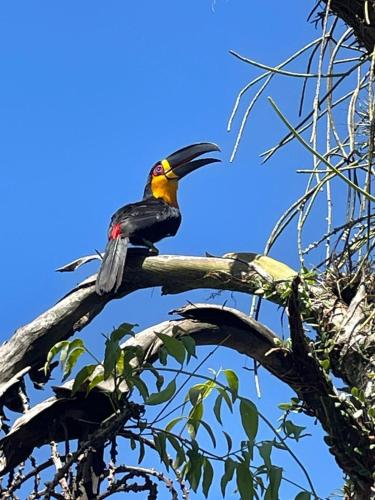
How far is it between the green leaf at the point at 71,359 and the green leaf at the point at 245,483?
15.7 inches

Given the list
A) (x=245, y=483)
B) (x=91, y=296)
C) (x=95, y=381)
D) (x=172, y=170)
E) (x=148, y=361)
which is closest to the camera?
(x=245, y=483)

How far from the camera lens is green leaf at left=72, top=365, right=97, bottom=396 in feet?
6.86

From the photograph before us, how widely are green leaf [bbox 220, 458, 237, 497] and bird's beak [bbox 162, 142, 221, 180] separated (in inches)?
139

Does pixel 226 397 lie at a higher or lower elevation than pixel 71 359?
lower

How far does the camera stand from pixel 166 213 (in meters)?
4.70

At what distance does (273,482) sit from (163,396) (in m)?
0.23

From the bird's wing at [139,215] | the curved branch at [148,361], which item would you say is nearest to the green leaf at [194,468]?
the curved branch at [148,361]

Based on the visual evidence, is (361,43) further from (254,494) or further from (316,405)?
(254,494)

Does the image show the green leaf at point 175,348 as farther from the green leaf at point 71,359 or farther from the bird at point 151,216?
the bird at point 151,216

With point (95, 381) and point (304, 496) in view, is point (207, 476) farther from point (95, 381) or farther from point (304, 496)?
point (95, 381)

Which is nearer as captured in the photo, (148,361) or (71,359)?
(71,359)

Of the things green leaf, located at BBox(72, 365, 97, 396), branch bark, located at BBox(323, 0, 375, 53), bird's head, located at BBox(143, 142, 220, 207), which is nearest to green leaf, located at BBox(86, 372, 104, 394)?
green leaf, located at BBox(72, 365, 97, 396)

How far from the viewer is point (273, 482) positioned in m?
1.78

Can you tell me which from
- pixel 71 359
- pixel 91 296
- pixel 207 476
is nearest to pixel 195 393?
pixel 207 476
